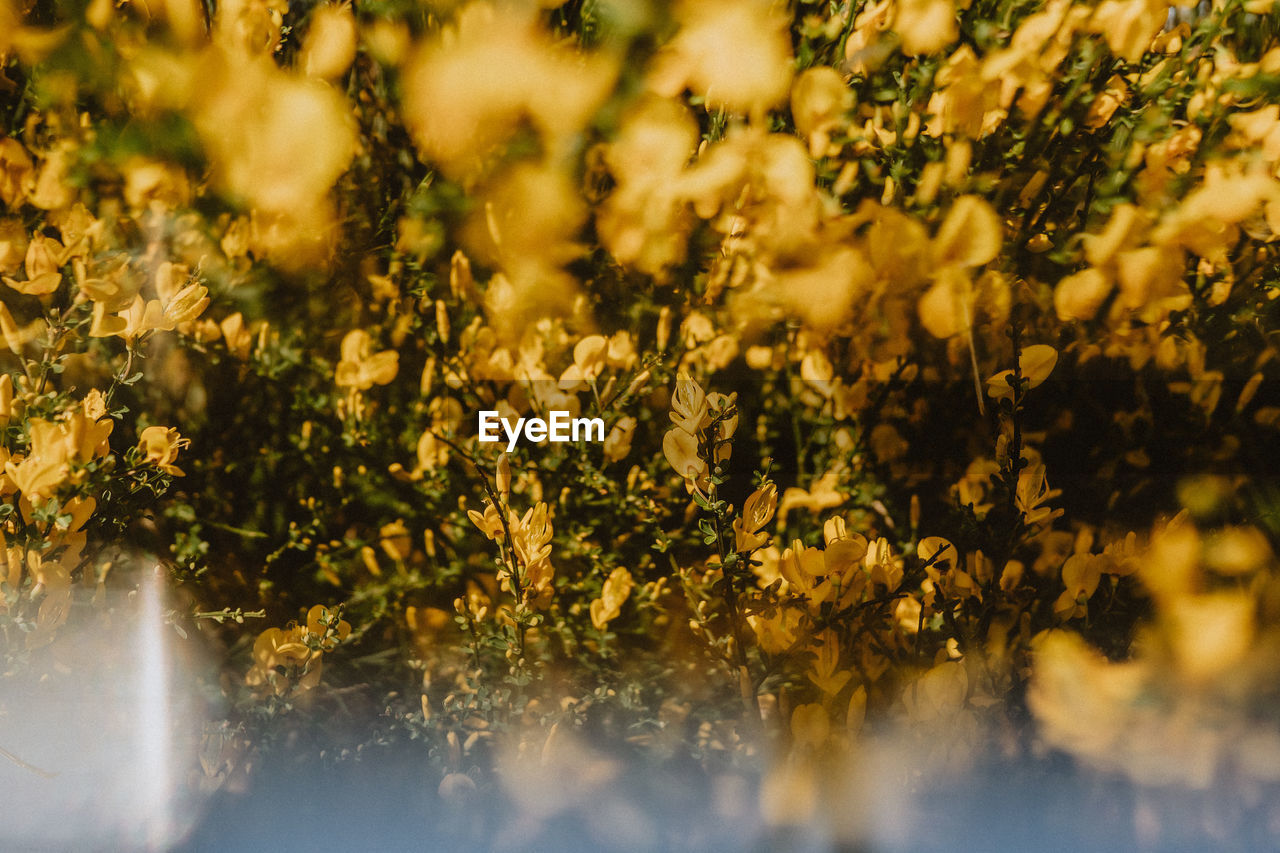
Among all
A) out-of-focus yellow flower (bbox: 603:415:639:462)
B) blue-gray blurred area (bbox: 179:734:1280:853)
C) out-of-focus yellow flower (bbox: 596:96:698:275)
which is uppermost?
out-of-focus yellow flower (bbox: 596:96:698:275)

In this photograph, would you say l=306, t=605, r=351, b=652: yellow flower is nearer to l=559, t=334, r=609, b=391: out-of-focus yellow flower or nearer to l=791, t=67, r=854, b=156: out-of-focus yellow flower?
l=559, t=334, r=609, b=391: out-of-focus yellow flower

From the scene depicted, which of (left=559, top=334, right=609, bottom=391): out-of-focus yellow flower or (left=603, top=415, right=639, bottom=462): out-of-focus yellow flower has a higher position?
(left=559, top=334, right=609, bottom=391): out-of-focus yellow flower

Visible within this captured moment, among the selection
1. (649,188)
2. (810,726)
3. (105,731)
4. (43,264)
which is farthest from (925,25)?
(105,731)

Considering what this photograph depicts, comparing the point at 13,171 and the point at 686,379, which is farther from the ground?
the point at 13,171

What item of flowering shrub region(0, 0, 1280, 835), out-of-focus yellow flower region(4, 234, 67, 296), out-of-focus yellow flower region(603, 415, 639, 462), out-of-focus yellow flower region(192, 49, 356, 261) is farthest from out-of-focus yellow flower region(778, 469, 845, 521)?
out-of-focus yellow flower region(4, 234, 67, 296)

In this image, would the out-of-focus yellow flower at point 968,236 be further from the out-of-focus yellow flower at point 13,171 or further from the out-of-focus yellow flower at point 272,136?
the out-of-focus yellow flower at point 13,171

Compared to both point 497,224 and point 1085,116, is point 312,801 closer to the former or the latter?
point 497,224

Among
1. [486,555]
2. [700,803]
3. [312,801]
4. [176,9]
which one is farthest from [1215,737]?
[176,9]

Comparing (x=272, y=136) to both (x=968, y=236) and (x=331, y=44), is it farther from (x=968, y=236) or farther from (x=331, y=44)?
(x=968, y=236)

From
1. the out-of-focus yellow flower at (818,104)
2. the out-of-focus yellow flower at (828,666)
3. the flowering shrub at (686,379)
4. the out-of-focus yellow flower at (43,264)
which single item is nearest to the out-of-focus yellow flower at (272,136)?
the flowering shrub at (686,379)

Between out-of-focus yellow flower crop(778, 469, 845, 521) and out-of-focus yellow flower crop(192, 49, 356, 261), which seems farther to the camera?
out-of-focus yellow flower crop(778, 469, 845, 521)
